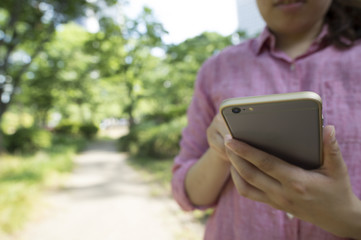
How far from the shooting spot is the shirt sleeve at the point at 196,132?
1.08 m

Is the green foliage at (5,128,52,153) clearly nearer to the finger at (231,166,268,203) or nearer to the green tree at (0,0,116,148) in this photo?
the green tree at (0,0,116,148)

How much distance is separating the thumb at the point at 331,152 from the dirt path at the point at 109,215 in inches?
139

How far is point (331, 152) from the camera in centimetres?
55

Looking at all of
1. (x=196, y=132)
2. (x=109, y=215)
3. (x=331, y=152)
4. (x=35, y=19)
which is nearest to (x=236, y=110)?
(x=331, y=152)

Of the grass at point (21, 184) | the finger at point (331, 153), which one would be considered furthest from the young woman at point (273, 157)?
the grass at point (21, 184)

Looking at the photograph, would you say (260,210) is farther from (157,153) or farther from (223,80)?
(157,153)

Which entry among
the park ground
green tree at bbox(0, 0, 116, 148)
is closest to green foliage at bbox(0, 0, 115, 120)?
green tree at bbox(0, 0, 116, 148)

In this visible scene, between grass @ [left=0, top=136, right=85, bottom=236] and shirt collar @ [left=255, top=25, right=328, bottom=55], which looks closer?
shirt collar @ [left=255, top=25, right=328, bottom=55]

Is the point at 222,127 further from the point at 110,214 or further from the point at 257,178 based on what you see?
the point at 110,214

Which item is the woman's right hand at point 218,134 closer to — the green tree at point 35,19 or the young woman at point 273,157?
the young woman at point 273,157

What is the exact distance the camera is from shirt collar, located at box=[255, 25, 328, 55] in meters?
0.92

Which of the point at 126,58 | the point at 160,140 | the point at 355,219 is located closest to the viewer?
the point at 355,219

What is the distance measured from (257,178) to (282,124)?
148 mm

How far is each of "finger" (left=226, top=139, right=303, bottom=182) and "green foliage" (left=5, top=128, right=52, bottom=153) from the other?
10.8 metres
